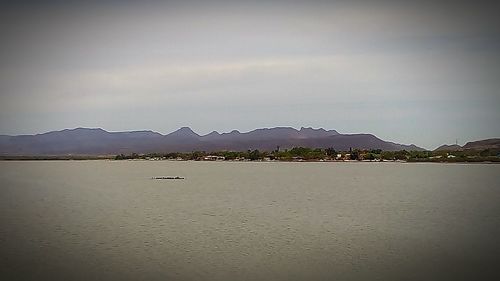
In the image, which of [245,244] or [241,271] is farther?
[245,244]

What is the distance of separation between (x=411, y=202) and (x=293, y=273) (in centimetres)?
2219

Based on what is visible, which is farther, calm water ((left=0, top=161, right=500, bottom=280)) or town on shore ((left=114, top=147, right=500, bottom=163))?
town on shore ((left=114, top=147, right=500, bottom=163))

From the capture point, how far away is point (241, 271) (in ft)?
47.8

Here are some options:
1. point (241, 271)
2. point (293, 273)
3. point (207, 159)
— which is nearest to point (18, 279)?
point (241, 271)

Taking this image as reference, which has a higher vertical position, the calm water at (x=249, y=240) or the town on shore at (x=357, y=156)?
the town on shore at (x=357, y=156)

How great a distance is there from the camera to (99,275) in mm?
14203

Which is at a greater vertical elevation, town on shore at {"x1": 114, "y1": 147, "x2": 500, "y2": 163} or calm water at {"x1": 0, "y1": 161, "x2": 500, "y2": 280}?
town on shore at {"x1": 114, "y1": 147, "x2": 500, "y2": 163}

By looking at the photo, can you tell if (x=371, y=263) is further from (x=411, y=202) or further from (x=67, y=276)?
(x=411, y=202)

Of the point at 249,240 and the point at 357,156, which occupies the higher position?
the point at 357,156

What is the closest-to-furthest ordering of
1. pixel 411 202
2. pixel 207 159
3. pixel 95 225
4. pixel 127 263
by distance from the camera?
1. pixel 127 263
2. pixel 95 225
3. pixel 411 202
4. pixel 207 159

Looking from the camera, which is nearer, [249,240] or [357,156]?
[249,240]

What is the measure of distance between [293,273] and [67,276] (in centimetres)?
587

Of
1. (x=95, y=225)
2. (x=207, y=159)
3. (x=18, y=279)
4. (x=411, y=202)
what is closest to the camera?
(x=18, y=279)

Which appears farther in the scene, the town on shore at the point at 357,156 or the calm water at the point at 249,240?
the town on shore at the point at 357,156
